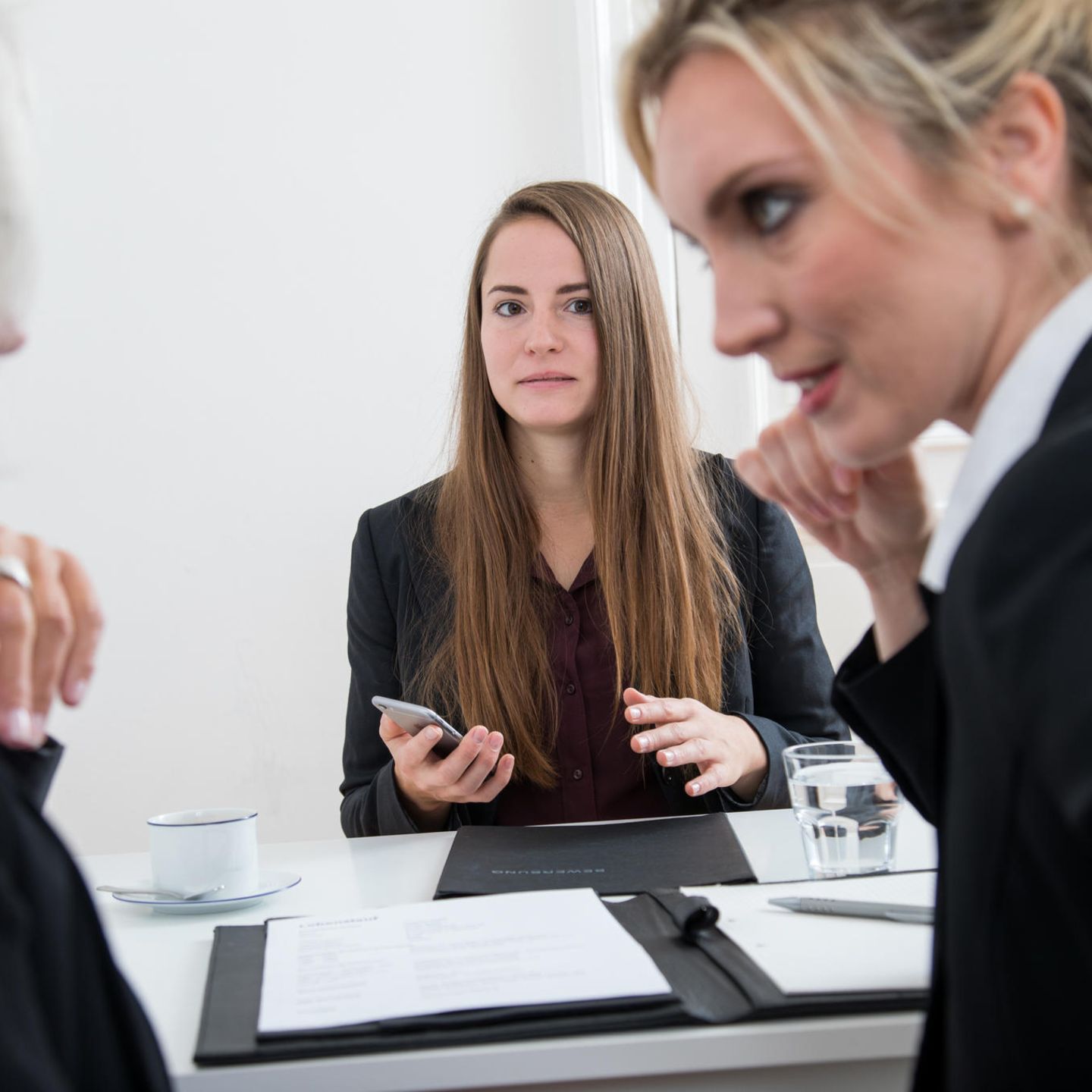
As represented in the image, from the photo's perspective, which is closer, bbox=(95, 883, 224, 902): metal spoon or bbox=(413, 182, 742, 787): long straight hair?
bbox=(95, 883, 224, 902): metal spoon

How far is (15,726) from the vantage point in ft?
2.35

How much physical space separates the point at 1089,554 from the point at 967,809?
5.6 inches

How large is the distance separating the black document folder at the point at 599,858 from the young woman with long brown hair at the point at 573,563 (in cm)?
32

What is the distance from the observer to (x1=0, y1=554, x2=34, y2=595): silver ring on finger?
76 centimetres

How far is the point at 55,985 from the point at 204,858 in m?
0.60

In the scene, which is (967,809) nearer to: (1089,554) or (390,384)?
(1089,554)

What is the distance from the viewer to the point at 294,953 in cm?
89

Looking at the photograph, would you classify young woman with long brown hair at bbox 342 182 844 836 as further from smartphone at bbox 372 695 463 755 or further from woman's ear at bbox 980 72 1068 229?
woman's ear at bbox 980 72 1068 229

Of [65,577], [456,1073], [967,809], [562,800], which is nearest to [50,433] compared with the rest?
[562,800]

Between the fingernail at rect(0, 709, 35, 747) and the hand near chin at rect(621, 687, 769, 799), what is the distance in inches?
28.1

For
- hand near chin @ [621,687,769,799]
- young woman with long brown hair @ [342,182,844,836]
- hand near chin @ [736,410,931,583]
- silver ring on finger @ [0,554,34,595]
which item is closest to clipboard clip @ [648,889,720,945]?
hand near chin @ [736,410,931,583]

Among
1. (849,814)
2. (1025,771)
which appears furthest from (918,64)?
(849,814)

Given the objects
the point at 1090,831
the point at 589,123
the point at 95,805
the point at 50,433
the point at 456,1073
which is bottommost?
the point at 95,805

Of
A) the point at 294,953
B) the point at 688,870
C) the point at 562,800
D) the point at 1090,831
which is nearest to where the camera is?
the point at 1090,831
